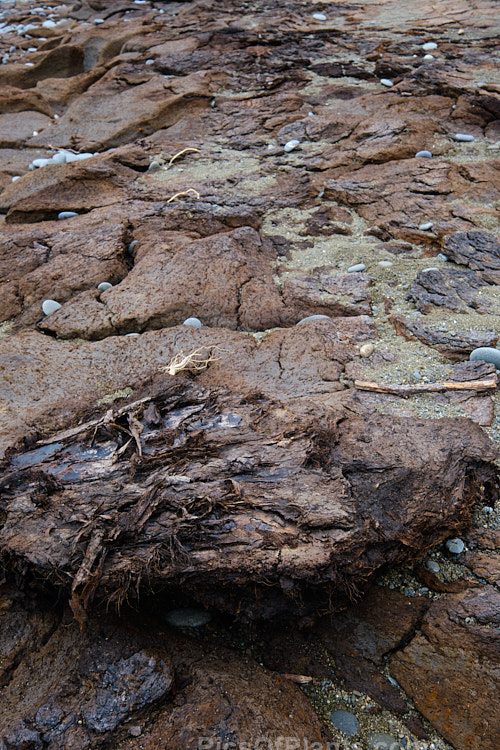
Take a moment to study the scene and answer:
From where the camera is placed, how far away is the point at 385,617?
2113 mm

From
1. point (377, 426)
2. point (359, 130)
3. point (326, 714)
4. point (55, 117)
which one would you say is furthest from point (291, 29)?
point (326, 714)

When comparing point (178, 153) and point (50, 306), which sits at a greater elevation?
point (178, 153)

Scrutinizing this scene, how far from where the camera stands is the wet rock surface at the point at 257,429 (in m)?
1.91

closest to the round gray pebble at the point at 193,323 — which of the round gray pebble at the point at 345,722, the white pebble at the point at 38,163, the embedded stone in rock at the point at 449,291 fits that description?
the embedded stone in rock at the point at 449,291

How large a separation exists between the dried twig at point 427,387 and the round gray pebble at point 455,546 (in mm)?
724

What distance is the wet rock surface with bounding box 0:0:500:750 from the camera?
191cm

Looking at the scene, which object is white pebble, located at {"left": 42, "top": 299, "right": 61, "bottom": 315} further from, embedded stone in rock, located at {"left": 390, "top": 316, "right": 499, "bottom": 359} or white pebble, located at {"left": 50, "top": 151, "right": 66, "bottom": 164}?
white pebble, located at {"left": 50, "top": 151, "right": 66, "bottom": 164}

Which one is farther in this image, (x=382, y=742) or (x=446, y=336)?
(x=446, y=336)

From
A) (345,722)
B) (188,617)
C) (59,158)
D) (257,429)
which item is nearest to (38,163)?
(59,158)

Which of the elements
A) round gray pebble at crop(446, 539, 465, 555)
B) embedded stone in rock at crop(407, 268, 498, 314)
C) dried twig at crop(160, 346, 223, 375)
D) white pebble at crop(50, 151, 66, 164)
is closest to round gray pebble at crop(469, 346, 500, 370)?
embedded stone in rock at crop(407, 268, 498, 314)

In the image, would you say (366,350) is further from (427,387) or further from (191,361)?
(191,361)

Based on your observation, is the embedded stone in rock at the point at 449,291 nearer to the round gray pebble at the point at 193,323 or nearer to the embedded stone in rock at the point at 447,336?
the embedded stone in rock at the point at 447,336

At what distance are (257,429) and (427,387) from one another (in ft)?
3.11

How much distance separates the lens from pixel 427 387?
8.74 ft
